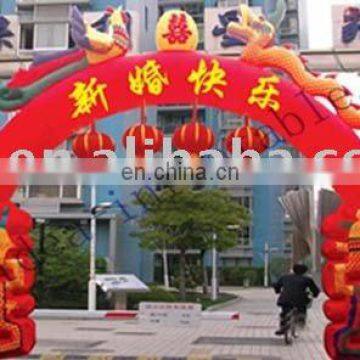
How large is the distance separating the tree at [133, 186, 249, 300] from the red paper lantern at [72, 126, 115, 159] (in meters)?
12.1

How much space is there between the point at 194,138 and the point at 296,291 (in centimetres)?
342

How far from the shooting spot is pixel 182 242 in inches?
820

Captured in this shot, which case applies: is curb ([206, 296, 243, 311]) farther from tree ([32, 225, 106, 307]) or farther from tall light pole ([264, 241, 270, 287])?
tall light pole ([264, 241, 270, 287])

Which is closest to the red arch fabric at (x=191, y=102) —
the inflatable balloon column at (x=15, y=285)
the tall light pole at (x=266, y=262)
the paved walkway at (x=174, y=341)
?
the inflatable balloon column at (x=15, y=285)

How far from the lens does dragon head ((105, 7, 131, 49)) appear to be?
768 cm

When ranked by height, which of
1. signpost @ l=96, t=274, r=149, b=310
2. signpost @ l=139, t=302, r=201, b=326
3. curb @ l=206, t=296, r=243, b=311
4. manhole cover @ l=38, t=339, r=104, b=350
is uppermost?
signpost @ l=96, t=274, r=149, b=310

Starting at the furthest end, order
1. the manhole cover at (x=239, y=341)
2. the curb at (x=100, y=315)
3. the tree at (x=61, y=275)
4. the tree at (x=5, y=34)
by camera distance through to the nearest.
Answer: the tree at (x=61, y=275), the curb at (x=100, y=315), the manhole cover at (x=239, y=341), the tree at (x=5, y=34)

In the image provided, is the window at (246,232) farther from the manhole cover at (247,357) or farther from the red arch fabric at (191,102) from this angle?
the red arch fabric at (191,102)

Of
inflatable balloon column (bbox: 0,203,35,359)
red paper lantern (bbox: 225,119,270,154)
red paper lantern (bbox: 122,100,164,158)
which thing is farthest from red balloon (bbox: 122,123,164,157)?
inflatable balloon column (bbox: 0,203,35,359)

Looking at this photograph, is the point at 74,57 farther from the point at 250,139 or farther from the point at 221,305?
the point at 221,305

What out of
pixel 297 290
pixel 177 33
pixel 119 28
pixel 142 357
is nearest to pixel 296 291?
pixel 297 290

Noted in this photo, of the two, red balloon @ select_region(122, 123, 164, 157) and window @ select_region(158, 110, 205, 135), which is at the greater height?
window @ select_region(158, 110, 205, 135)

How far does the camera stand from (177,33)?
25.1 ft

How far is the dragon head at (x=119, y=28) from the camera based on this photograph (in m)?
7.68
